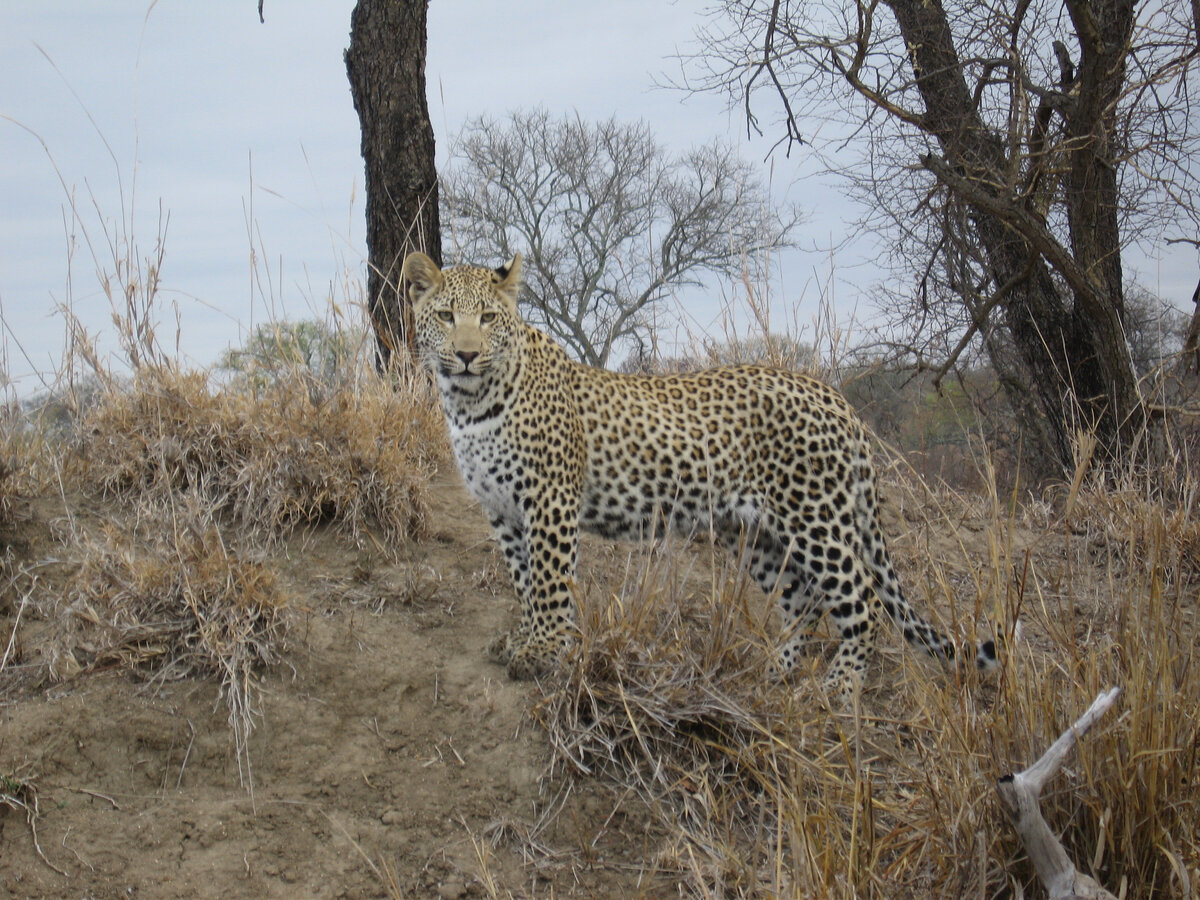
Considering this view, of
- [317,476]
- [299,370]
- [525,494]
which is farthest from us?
[299,370]

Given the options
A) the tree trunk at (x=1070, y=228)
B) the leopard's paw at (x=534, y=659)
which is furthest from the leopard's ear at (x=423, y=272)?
the tree trunk at (x=1070, y=228)

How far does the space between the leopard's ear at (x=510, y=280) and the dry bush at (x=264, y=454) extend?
4.52 ft

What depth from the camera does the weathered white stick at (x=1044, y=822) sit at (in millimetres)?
2752

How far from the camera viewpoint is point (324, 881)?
4242 mm

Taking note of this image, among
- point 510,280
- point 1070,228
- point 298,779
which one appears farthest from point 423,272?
point 1070,228

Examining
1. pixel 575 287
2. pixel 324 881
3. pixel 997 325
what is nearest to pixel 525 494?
pixel 324 881

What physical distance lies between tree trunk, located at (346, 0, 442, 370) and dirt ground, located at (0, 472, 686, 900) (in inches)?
169

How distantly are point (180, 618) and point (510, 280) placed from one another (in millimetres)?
2305

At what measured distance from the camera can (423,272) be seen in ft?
18.4

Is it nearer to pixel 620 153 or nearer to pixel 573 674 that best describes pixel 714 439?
pixel 573 674

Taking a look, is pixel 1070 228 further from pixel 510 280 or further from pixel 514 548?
pixel 514 548

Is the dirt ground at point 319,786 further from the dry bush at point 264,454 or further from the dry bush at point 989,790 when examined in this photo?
the dry bush at point 264,454

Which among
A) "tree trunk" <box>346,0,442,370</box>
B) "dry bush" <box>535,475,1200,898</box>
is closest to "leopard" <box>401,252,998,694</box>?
"dry bush" <box>535,475,1200,898</box>

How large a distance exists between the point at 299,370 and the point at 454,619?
2.09 metres
